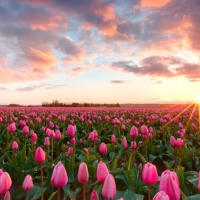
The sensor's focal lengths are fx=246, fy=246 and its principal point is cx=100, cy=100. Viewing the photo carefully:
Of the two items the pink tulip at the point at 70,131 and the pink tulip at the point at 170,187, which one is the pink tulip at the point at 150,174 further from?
the pink tulip at the point at 70,131

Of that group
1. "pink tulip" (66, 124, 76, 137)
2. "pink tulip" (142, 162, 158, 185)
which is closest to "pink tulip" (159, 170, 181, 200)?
"pink tulip" (142, 162, 158, 185)

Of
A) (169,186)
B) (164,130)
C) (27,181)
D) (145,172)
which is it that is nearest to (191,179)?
(145,172)

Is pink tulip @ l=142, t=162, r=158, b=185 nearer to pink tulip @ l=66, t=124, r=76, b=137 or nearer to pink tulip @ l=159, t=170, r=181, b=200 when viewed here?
pink tulip @ l=159, t=170, r=181, b=200

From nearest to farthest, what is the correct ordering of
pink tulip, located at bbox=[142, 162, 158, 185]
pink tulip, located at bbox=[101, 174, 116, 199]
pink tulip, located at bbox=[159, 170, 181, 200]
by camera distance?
pink tulip, located at bbox=[159, 170, 181, 200], pink tulip, located at bbox=[101, 174, 116, 199], pink tulip, located at bbox=[142, 162, 158, 185]

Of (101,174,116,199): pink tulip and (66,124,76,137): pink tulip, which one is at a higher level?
(66,124,76,137): pink tulip

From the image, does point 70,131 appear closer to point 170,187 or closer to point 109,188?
point 109,188

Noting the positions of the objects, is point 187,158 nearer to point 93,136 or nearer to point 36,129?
point 93,136

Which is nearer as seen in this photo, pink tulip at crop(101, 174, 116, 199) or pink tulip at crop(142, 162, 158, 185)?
pink tulip at crop(101, 174, 116, 199)

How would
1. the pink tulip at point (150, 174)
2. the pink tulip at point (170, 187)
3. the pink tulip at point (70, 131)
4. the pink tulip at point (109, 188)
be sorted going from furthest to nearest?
the pink tulip at point (70, 131)
the pink tulip at point (150, 174)
the pink tulip at point (109, 188)
the pink tulip at point (170, 187)

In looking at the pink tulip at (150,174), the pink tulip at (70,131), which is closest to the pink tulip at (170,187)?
the pink tulip at (150,174)

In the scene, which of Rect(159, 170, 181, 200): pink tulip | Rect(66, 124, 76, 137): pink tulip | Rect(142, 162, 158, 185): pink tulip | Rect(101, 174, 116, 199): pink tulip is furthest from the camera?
Rect(66, 124, 76, 137): pink tulip

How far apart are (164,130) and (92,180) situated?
4.81m

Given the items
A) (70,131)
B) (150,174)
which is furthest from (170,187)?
(70,131)

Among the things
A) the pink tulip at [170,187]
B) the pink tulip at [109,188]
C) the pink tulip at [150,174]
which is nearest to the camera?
the pink tulip at [170,187]
